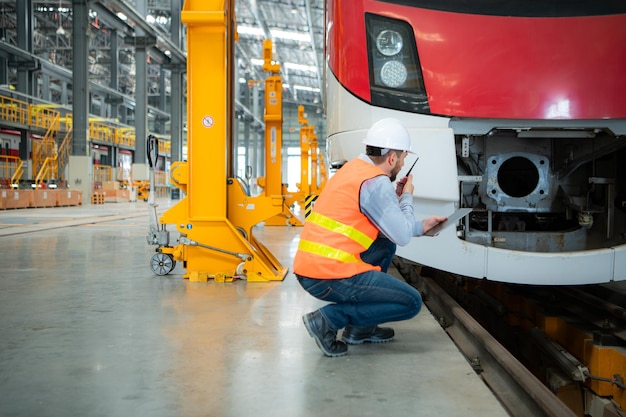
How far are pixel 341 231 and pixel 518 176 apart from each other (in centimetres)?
200

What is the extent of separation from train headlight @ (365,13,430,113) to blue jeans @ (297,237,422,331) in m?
1.17

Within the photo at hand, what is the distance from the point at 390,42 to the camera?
11.5ft

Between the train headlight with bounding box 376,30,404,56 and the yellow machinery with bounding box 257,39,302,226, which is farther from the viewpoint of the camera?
the yellow machinery with bounding box 257,39,302,226

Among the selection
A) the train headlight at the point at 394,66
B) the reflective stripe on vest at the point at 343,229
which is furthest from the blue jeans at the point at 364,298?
the train headlight at the point at 394,66

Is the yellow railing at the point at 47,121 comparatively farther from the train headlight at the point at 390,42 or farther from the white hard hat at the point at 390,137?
the white hard hat at the point at 390,137

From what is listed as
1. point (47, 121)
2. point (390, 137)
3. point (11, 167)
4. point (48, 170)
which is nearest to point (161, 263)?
point (390, 137)

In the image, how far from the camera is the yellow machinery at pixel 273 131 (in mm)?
12641

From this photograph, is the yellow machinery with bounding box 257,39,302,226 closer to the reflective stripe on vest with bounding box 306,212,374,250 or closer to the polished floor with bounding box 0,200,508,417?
the polished floor with bounding box 0,200,508,417

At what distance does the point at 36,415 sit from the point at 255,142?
45.7 meters

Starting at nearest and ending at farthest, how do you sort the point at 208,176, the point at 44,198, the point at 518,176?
1. the point at 518,176
2. the point at 208,176
3. the point at 44,198

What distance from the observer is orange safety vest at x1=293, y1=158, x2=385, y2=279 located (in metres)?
2.57

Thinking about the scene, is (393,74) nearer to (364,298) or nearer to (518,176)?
(518,176)

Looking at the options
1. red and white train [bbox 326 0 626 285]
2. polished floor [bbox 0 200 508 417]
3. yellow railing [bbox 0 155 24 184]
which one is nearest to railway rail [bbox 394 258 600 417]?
polished floor [bbox 0 200 508 417]

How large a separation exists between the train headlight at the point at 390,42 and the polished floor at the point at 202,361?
5.37 ft
